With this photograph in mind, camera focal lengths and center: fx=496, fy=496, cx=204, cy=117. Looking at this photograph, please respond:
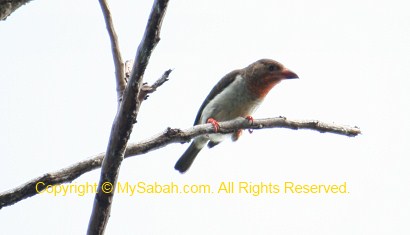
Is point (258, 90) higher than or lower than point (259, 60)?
lower

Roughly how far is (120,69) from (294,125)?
1.64 meters

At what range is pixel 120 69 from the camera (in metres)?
3.10

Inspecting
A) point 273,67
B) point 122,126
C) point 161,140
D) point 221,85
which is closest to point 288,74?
point 273,67

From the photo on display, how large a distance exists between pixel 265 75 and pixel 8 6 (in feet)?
13.7

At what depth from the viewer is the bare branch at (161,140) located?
2518 millimetres

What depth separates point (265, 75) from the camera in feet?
20.1

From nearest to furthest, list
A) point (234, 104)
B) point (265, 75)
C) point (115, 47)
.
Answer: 1. point (115, 47)
2. point (234, 104)
3. point (265, 75)

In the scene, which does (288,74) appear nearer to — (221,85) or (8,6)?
(221,85)

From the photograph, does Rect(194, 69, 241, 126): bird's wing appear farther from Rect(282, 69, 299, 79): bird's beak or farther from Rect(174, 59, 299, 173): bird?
Rect(282, 69, 299, 79): bird's beak

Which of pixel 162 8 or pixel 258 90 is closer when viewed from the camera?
pixel 162 8

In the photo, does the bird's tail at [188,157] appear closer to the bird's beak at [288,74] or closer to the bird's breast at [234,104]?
the bird's breast at [234,104]

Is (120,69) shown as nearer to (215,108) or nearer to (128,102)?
(128,102)

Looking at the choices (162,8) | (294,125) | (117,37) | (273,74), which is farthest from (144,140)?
(273,74)

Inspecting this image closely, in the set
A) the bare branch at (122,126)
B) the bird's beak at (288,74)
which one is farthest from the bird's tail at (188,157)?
the bare branch at (122,126)
